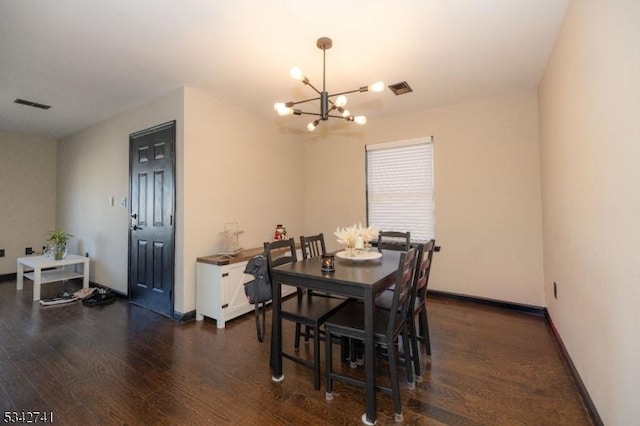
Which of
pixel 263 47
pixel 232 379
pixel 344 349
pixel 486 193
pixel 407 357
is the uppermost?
pixel 263 47

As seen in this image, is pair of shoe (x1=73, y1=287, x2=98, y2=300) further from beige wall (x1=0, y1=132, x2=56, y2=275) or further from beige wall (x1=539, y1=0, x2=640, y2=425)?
beige wall (x1=539, y1=0, x2=640, y2=425)

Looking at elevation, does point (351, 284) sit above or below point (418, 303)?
above

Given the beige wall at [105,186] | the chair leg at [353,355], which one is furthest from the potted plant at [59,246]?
the chair leg at [353,355]

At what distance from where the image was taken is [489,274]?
3.50 m

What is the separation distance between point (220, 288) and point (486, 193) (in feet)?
10.8

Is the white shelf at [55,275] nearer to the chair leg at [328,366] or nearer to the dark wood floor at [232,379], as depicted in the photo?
the dark wood floor at [232,379]

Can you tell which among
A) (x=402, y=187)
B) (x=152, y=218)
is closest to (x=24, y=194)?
(x=152, y=218)

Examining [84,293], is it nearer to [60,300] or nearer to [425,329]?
[60,300]

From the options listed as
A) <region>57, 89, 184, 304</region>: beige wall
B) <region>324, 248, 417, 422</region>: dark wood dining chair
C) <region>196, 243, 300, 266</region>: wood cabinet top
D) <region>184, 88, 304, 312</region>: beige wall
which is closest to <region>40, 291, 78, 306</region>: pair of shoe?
<region>57, 89, 184, 304</region>: beige wall

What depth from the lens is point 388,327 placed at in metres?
1.67

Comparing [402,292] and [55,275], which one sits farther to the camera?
[55,275]

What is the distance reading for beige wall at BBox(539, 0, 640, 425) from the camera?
3.94 feet

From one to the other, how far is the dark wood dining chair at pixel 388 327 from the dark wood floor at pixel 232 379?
0.16 metres

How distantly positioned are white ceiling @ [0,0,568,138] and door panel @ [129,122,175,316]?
1.89ft
